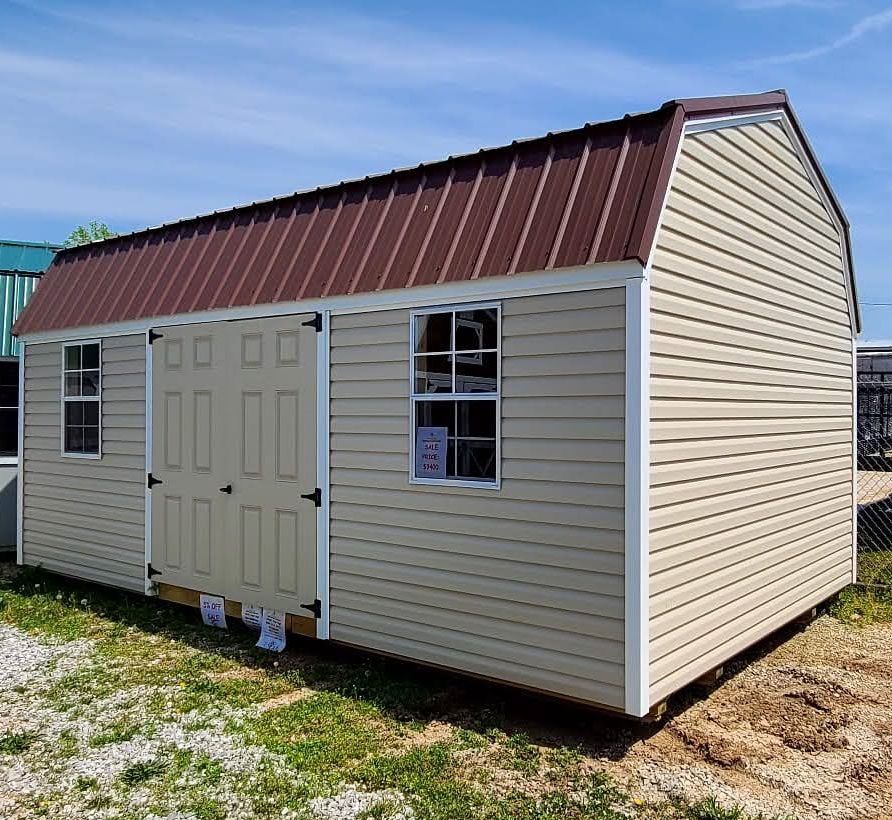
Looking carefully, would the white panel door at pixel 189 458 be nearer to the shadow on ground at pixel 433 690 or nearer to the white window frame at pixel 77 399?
the shadow on ground at pixel 433 690

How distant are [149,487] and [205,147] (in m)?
9.90

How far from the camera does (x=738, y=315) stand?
18.2ft

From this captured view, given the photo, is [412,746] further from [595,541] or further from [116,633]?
[116,633]

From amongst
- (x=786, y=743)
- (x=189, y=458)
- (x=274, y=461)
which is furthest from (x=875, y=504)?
(x=189, y=458)

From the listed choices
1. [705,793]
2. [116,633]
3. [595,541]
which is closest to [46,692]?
[116,633]

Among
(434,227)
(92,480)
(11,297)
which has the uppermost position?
(11,297)

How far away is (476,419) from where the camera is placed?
206 inches

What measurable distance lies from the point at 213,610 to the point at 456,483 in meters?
2.83

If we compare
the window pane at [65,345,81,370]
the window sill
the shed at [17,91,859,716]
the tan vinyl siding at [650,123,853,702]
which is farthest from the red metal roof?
the window sill

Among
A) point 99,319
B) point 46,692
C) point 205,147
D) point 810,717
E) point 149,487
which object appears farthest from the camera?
point 205,147

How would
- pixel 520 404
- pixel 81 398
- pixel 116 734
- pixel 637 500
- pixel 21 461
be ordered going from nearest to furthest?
pixel 637 500 → pixel 116 734 → pixel 520 404 → pixel 81 398 → pixel 21 461

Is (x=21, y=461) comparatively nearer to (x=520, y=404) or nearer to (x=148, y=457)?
(x=148, y=457)

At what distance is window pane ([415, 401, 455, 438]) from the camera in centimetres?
538

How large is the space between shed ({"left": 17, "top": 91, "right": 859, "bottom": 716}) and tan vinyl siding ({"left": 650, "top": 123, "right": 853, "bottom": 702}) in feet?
0.09
